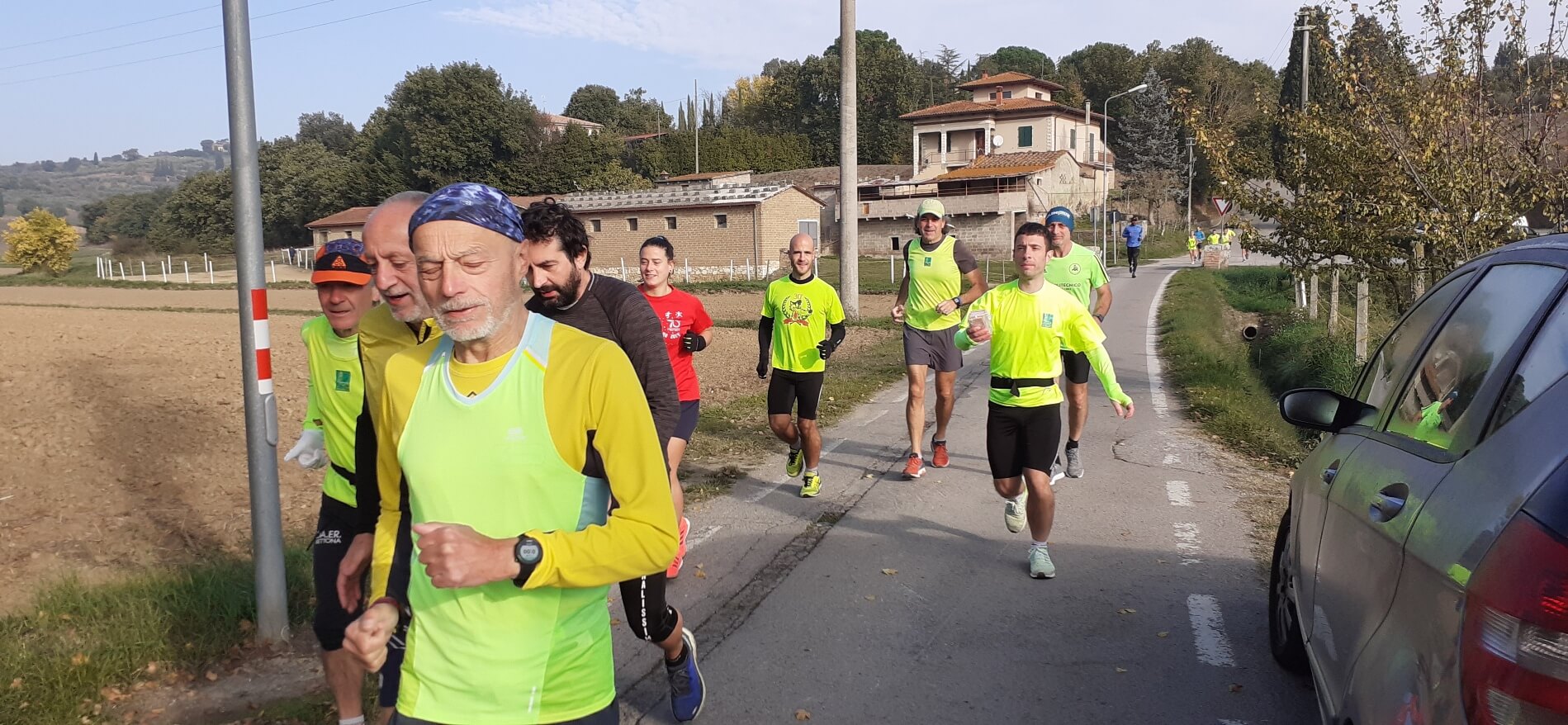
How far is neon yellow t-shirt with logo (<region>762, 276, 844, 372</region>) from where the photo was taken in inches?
309

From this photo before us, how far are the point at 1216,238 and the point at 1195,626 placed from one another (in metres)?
36.7

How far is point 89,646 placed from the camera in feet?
15.4

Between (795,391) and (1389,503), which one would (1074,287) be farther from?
(1389,503)

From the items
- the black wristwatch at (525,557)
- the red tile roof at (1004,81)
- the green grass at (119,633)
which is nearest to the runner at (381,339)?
the black wristwatch at (525,557)

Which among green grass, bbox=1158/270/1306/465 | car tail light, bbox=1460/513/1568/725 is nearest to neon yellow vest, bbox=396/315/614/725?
car tail light, bbox=1460/513/1568/725

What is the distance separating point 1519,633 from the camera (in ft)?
6.31

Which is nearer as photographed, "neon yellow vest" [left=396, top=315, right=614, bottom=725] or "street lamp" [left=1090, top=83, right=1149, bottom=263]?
"neon yellow vest" [left=396, top=315, right=614, bottom=725]

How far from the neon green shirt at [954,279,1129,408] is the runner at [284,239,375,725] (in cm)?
342

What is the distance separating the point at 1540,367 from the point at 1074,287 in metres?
7.57

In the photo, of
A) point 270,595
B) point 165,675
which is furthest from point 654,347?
point 165,675

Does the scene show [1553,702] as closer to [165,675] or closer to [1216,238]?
[165,675]

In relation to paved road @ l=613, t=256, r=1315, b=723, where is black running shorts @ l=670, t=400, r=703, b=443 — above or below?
above

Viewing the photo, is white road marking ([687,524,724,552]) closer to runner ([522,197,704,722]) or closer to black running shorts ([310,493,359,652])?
runner ([522,197,704,722])

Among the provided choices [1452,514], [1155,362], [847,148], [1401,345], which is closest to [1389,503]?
[1452,514]
